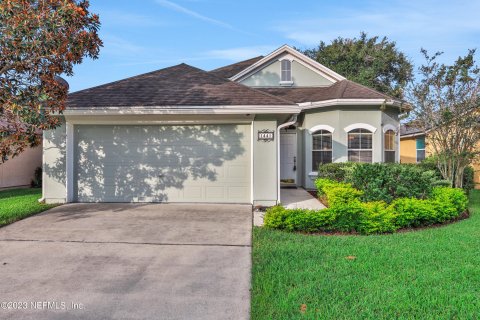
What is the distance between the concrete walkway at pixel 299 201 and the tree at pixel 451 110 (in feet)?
13.9

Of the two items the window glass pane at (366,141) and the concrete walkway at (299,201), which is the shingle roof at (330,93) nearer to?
the window glass pane at (366,141)

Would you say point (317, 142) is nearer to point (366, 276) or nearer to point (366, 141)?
point (366, 141)

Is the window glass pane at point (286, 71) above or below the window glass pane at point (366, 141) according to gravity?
above

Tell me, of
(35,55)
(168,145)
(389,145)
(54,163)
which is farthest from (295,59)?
(35,55)

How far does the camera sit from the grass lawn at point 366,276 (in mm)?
3248

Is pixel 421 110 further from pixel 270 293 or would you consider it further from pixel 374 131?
pixel 270 293

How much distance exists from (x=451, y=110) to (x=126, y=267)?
978 cm

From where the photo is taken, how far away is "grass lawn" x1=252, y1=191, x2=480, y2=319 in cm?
325

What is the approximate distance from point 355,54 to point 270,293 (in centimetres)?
3000

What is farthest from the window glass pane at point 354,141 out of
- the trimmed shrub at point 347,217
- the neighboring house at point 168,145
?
the trimmed shrub at point 347,217

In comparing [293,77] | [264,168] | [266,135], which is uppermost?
[293,77]

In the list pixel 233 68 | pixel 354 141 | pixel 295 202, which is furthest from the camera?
pixel 233 68

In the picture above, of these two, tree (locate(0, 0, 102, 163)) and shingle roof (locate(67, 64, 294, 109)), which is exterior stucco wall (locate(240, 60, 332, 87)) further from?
tree (locate(0, 0, 102, 163))

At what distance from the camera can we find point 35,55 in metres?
6.64
